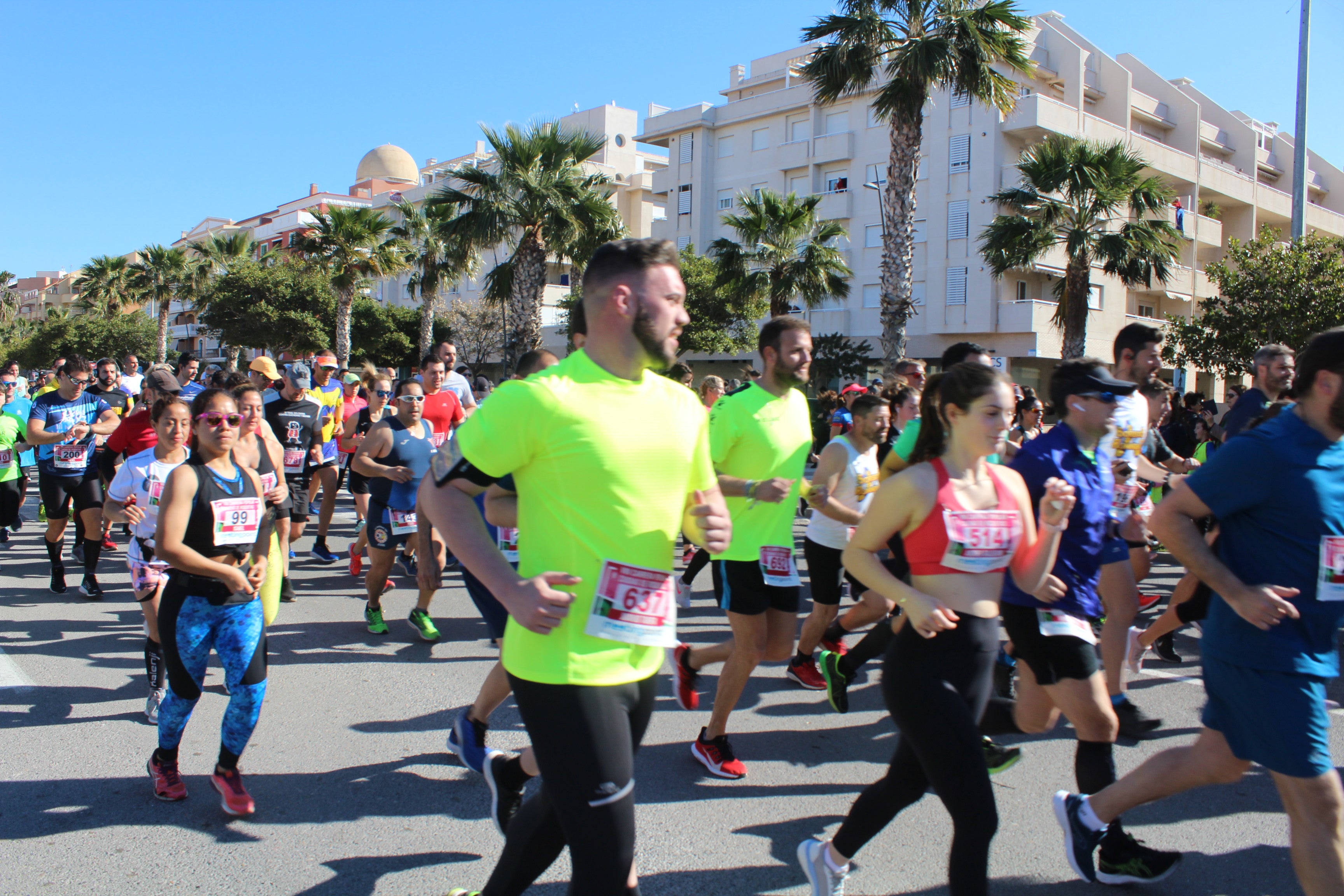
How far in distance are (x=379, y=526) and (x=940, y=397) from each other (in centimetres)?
473

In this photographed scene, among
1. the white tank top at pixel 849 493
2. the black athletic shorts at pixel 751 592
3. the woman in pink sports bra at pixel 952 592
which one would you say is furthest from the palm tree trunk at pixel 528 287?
the woman in pink sports bra at pixel 952 592

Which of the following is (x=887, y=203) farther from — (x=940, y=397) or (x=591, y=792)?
(x=591, y=792)

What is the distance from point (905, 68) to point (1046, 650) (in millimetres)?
16057

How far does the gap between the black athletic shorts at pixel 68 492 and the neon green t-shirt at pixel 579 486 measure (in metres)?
7.30

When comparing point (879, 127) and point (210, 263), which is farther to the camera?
point (210, 263)

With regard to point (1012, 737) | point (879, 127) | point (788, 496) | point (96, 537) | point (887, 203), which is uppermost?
point (879, 127)

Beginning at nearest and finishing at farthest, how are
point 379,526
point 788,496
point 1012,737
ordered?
point 788,496, point 1012,737, point 379,526

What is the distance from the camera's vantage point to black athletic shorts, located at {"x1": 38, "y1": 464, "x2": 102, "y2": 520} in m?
7.85

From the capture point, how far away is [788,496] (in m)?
3.91

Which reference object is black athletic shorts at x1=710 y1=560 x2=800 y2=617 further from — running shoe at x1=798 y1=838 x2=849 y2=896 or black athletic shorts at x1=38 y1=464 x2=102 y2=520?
black athletic shorts at x1=38 y1=464 x2=102 y2=520

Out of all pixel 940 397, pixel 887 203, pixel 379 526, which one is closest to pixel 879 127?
pixel 887 203

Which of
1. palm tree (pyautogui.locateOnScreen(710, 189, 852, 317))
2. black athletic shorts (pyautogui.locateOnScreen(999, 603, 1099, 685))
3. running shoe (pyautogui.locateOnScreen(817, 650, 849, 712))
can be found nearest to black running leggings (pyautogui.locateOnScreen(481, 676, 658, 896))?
black athletic shorts (pyautogui.locateOnScreen(999, 603, 1099, 685))

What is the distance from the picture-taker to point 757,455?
163 inches

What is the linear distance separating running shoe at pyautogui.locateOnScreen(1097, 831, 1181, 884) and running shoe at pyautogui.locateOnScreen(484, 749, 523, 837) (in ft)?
6.75
